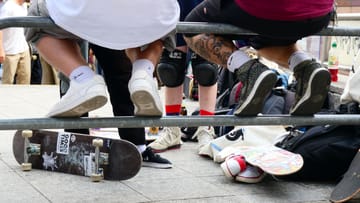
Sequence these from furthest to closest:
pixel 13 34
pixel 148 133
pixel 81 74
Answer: pixel 13 34, pixel 148 133, pixel 81 74

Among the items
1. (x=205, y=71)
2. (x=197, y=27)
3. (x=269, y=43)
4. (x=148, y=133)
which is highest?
(x=197, y=27)

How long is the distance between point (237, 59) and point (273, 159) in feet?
2.64

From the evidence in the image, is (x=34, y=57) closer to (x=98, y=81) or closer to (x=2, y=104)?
(x=2, y=104)

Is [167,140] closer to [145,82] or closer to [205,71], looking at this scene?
[205,71]

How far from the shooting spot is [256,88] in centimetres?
286

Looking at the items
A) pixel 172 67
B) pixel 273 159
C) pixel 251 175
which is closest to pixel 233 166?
pixel 251 175

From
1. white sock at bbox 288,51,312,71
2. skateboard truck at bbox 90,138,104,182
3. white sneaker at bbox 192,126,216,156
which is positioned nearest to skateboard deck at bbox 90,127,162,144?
white sneaker at bbox 192,126,216,156

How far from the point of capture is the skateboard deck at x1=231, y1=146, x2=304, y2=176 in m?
3.46

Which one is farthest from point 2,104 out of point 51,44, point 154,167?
point 51,44

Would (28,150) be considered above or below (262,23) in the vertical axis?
below

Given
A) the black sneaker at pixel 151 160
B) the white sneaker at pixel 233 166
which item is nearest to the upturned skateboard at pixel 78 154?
the black sneaker at pixel 151 160

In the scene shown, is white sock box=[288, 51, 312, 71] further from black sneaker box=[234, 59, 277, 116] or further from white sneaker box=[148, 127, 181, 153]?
white sneaker box=[148, 127, 181, 153]

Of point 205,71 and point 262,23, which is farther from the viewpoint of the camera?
point 205,71

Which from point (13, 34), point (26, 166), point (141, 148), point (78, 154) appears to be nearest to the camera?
point (78, 154)
